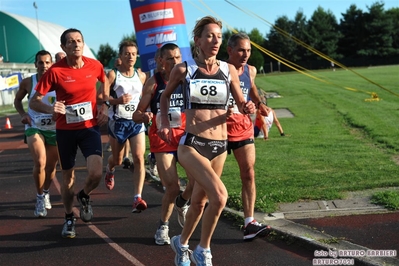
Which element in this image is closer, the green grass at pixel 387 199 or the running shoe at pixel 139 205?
the green grass at pixel 387 199

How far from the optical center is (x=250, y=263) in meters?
5.72

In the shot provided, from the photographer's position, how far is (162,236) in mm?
6523

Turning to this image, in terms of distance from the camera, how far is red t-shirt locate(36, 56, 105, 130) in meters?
6.92

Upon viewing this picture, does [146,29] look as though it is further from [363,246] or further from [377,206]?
[363,246]

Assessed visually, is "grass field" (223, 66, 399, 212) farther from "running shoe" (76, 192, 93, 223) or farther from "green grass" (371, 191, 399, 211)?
"running shoe" (76, 192, 93, 223)

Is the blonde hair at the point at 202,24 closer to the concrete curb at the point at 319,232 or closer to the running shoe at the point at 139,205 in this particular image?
the concrete curb at the point at 319,232

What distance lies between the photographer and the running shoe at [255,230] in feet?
21.1

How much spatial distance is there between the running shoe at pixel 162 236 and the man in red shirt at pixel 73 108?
1.02 metres

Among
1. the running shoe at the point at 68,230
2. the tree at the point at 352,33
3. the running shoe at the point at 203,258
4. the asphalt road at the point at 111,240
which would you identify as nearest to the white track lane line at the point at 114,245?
the asphalt road at the point at 111,240

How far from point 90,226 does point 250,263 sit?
2.60m

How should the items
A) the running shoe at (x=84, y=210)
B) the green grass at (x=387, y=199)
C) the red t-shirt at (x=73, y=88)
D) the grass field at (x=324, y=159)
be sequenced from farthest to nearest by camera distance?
the grass field at (x=324, y=159)
the running shoe at (x=84, y=210)
the green grass at (x=387, y=199)
the red t-shirt at (x=73, y=88)

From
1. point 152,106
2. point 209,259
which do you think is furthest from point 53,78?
point 209,259

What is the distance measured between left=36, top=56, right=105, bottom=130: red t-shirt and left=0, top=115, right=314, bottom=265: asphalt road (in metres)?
1.29

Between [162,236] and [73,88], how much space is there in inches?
75.5
